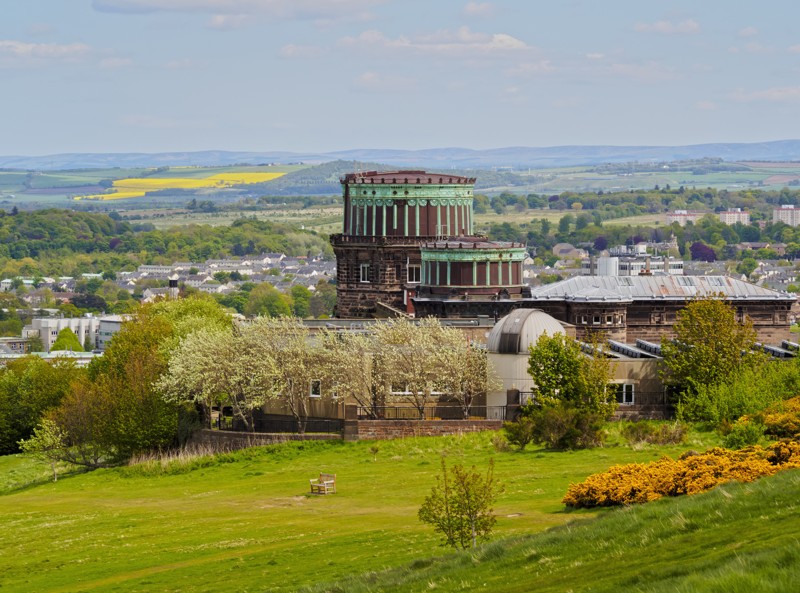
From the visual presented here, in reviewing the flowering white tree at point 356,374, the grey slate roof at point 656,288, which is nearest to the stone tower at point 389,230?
the grey slate roof at point 656,288

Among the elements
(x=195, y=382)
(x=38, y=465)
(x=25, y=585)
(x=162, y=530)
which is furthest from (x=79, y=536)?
(x=38, y=465)

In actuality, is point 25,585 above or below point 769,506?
below

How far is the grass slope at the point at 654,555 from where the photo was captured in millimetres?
29875

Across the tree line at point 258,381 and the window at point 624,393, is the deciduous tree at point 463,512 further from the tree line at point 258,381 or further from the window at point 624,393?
the tree line at point 258,381

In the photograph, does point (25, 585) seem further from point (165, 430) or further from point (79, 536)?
point (165, 430)

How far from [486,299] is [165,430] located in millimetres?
21906

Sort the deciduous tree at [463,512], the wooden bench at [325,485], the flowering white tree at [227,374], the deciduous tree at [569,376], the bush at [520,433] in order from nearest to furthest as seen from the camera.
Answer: the deciduous tree at [463,512]
the wooden bench at [325,485]
the bush at [520,433]
the deciduous tree at [569,376]
the flowering white tree at [227,374]

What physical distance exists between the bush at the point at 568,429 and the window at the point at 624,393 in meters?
8.47

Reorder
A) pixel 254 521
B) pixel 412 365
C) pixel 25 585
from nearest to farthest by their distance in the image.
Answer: pixel 25 585 < pixel 254 521 < pixel 412 365

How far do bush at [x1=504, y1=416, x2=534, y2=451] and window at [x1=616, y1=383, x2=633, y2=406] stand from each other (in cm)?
906

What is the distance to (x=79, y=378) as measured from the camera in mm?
99750

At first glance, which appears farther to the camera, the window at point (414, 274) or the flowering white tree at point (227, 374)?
the window at point (414, 274)

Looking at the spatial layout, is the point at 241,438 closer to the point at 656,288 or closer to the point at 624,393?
the point at 624,393

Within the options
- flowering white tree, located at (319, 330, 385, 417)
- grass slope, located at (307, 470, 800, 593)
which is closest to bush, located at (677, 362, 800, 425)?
flowering white tree, located at (319, 330, 385, 417)
